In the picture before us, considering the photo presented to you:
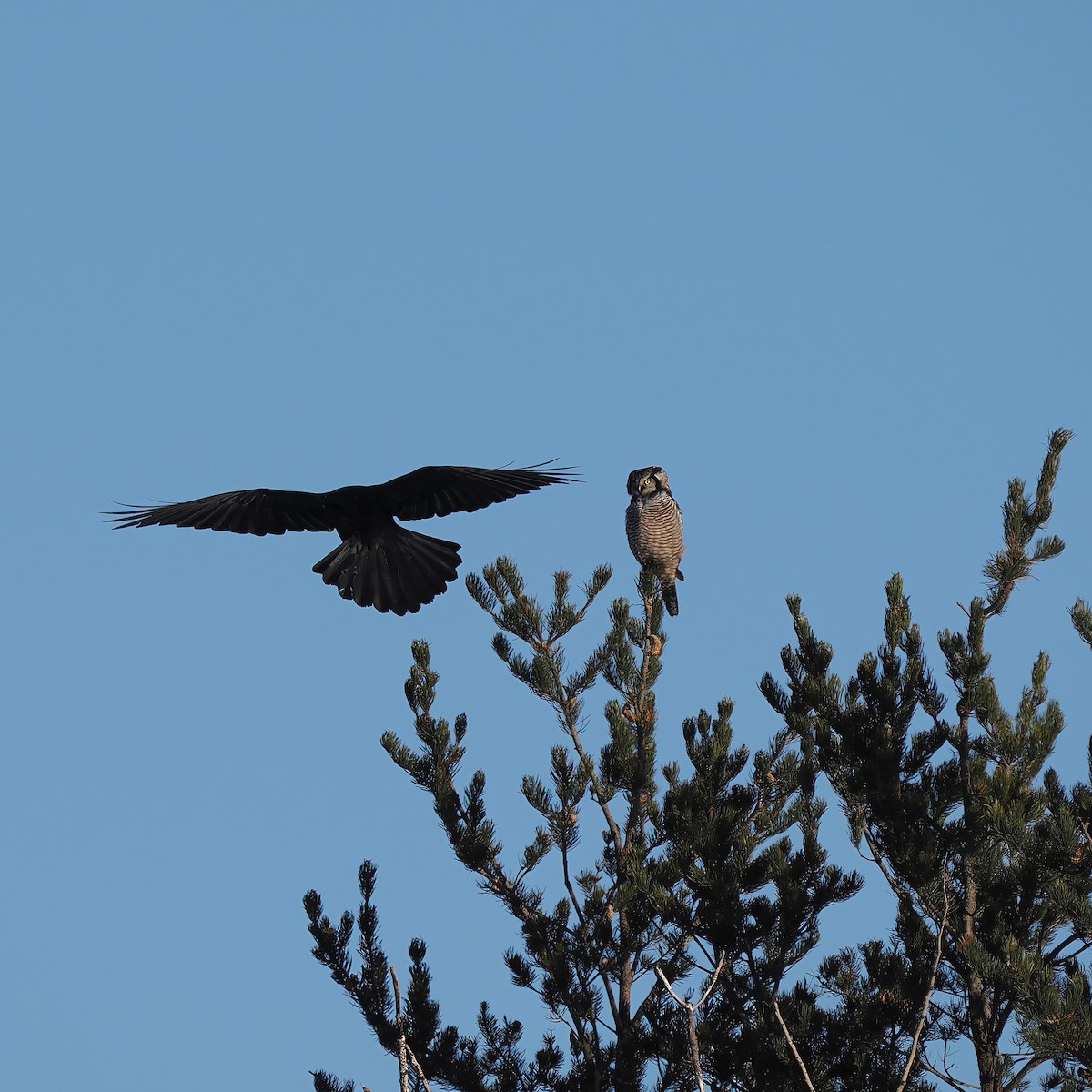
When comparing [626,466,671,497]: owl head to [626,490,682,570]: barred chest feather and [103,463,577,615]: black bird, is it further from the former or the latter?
[103,463,577,615]: black bird

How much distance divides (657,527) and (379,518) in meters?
1.69

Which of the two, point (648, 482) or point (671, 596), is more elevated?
point (648, 482)

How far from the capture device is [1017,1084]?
6078 mm

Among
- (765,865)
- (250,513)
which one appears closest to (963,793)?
(765,865)

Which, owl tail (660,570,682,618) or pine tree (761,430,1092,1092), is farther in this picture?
owl tail (660,570,682,618)

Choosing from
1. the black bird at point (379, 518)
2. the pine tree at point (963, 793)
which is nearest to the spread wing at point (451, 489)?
the black bird at point (379, 518)

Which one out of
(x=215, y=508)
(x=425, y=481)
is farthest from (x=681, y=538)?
(x=215, y=508)

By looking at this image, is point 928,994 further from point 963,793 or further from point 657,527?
point 657,527

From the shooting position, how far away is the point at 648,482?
9.45 meters

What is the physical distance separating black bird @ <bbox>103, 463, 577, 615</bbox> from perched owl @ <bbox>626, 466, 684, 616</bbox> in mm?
974

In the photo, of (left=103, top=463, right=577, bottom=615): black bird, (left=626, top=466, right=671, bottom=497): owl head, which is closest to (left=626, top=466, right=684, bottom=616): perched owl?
(left=626, top=466, right=671, bottom=497): owl head

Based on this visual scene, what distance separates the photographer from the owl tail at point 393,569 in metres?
8.51

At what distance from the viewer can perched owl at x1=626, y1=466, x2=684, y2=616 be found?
923cm

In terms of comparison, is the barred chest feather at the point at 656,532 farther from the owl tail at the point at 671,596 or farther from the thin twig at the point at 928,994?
the thin twig at the point at 928,994
